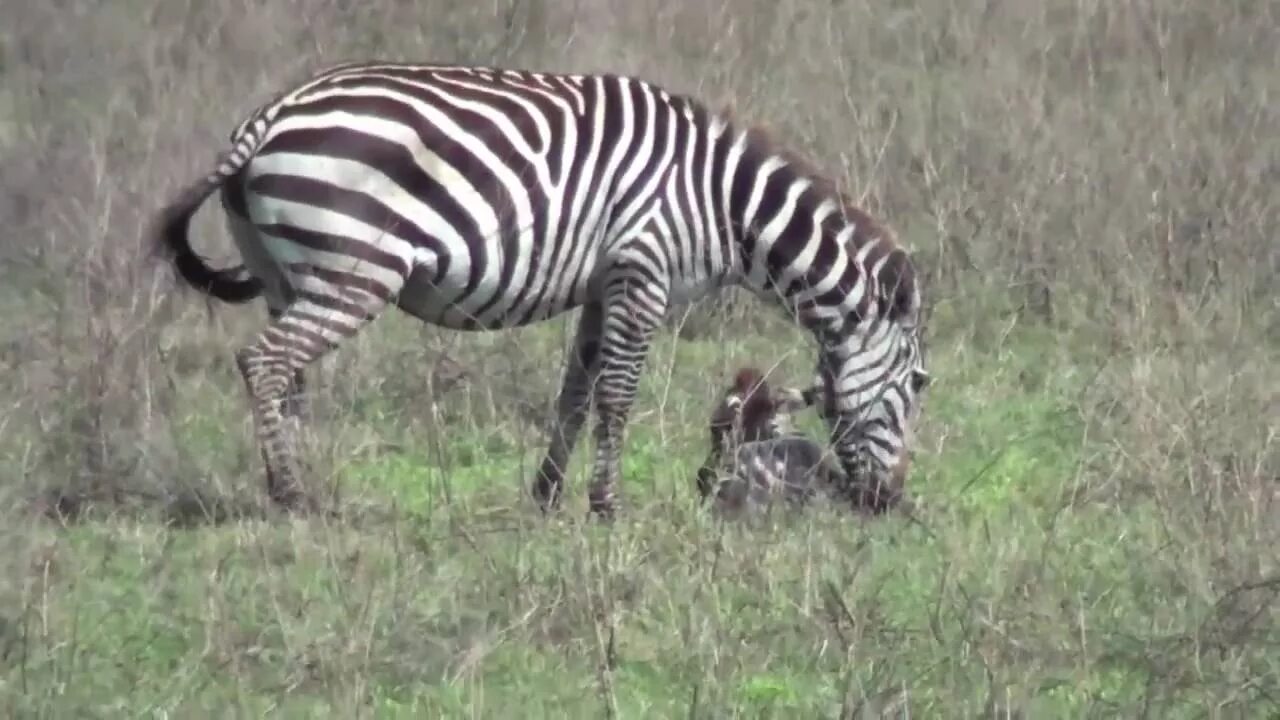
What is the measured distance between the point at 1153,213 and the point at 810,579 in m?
5.26

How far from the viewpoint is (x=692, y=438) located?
743 centimetres

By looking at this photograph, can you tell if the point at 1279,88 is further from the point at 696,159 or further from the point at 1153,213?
the point at 696,159

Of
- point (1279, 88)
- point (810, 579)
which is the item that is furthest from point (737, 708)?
point (1279, 88)

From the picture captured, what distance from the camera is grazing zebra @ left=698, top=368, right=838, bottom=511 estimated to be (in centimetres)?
635

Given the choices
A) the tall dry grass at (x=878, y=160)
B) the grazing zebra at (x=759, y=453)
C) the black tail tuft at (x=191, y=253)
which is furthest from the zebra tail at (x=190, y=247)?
the grazing zebra at (x=759, y=453)

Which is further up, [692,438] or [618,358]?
[618,358]

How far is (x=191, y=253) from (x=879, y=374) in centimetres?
253

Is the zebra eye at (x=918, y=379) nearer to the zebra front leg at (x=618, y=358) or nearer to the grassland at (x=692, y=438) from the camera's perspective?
the grassland at (x=692, y=438)

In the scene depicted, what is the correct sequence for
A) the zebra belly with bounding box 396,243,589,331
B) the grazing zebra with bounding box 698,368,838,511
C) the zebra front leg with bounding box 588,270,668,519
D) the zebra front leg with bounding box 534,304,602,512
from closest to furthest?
the grazing zebra with bounding box 698,368,838,511
the zebra belly with bounding box 396,243,589,331
the zebra front leg with bounding box 588,270,668,519
the zebra front leg with bounding box 534,304,602,512

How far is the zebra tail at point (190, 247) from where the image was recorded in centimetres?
650

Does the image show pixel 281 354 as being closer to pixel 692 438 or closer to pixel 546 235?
pixel 546 235

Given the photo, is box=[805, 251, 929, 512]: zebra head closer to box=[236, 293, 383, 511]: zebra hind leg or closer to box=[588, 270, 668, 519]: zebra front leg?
box=[588, 270, 668, 519]: zebra front leg

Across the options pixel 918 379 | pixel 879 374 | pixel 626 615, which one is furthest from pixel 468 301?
pixel 626 615

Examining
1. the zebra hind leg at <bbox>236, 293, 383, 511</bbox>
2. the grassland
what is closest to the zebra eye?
the grassland
